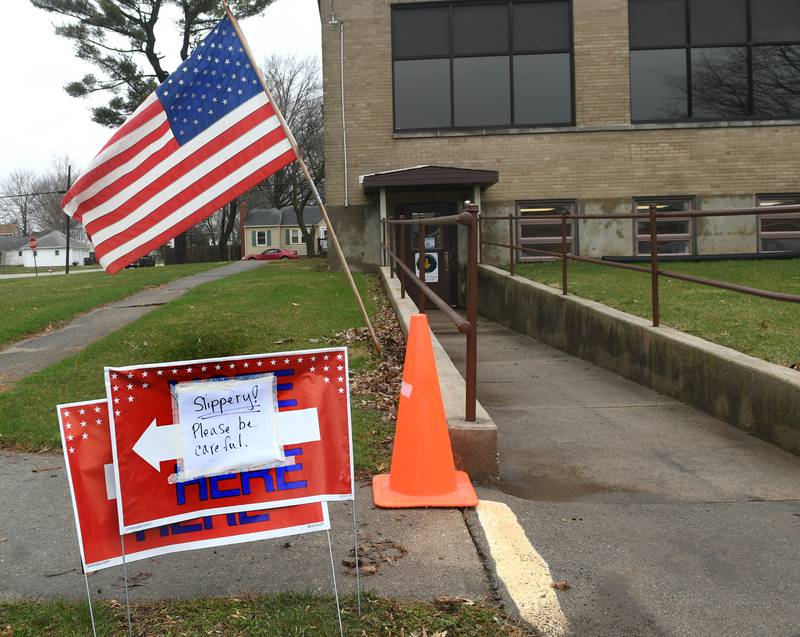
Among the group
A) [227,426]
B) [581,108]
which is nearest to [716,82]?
[581,108]

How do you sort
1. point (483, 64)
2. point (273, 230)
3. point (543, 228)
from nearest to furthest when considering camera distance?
point (483, 64) → point (543, 228) → point (273, 230)

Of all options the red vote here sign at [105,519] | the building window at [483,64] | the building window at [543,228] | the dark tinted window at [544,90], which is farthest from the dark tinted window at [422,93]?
the red vote here sign at [105,519]

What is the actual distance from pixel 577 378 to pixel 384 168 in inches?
424

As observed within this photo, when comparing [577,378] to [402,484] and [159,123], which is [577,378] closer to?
[402,484]

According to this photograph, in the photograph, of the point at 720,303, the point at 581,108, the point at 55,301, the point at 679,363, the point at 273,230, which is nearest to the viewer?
the point at 679,363

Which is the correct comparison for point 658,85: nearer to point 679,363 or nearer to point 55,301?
point 679,363

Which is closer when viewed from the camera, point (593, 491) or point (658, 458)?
point (593, 491)

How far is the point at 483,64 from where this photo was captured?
695 inches

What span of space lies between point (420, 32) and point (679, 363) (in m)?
13.4

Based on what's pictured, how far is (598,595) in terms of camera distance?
9.86 feet

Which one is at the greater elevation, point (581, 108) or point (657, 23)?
point (657, 23)

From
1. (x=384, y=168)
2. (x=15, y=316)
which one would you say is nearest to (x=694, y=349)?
(x=15, y=316)

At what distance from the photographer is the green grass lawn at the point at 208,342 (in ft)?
17.5

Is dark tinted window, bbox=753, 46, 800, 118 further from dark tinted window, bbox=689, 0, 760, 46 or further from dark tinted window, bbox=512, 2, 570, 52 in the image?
dark tinted window, bbox=512, 2, 570, 52
